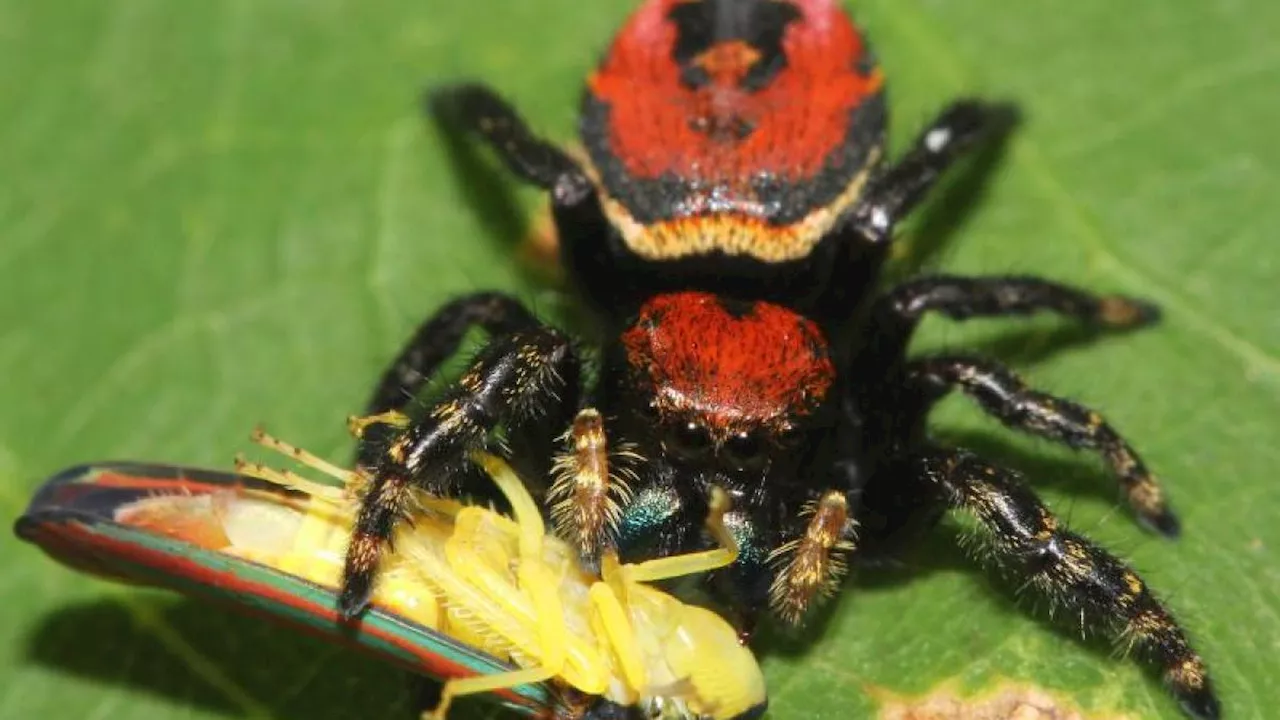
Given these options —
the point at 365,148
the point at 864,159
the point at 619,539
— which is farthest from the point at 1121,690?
the point at 365,148

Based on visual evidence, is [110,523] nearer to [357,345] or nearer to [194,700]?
[194,700]

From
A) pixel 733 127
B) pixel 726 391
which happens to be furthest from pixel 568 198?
pixel 726 391

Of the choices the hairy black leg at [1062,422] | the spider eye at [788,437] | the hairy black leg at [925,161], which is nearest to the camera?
the spider eye at [788,437]

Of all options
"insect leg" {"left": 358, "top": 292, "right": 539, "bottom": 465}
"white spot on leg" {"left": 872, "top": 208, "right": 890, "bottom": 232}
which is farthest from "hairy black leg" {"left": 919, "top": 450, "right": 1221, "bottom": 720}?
"insect leg" {"left": 358, "top": 292, "right": 539, "bottom": 465}

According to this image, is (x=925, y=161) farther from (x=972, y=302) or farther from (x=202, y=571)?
(x=202, y=571)

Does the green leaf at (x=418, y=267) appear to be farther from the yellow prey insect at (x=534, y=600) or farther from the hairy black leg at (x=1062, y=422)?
the yellow prey insect at (x=534, y=600)

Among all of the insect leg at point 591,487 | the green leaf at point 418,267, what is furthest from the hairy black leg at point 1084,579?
the insect leg at point 591,487

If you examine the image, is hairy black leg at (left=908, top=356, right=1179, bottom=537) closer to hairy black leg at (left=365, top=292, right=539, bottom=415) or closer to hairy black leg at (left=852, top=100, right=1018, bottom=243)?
hairy black leg at (left=852, top=100, right=1018, bottom=243)
